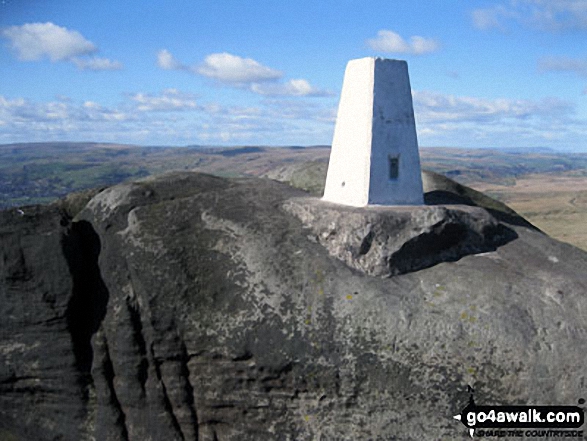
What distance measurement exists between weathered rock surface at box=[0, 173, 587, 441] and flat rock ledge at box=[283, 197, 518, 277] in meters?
0.06

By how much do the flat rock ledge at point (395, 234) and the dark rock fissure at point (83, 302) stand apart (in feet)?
22.8

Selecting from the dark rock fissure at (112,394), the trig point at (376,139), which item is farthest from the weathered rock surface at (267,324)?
the trig point at (376,139)

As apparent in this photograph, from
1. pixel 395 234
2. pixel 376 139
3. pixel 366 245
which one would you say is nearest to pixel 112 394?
pixel 366 245

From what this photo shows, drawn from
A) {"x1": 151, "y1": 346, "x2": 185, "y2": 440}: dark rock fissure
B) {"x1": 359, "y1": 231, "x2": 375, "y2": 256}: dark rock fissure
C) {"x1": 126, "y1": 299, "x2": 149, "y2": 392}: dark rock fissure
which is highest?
{"x1": 359, "y1": 231, "x2": 375, "y2": 256}: dark rock fissure

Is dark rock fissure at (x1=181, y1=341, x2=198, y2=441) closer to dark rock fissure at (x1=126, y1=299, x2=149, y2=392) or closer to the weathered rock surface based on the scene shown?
the weathered rock surface

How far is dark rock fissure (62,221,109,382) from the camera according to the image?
1600cm

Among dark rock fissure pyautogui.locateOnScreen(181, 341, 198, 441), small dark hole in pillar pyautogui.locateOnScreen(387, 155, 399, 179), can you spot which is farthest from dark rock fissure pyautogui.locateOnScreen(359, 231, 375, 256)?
dark rock fissure pyautogui.locateOnScreen(181, 341, 198, 441)

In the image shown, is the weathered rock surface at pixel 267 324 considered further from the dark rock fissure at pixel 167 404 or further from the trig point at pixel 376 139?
the trig point at pixel 376 139

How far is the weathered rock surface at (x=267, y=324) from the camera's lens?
47.2ft

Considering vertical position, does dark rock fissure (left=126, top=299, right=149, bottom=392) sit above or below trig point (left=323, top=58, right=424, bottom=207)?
below

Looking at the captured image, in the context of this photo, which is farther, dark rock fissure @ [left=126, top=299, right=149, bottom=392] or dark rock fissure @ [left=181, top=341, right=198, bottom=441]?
dark rock fissure @ [left=126, top=299, right=149, bottom=392]

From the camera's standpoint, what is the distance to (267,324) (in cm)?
1514

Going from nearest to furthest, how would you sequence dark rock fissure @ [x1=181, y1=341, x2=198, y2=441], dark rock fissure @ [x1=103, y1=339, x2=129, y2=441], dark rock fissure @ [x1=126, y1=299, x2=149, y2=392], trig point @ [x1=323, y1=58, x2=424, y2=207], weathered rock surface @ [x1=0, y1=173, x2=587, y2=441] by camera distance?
weathered rock surface @ [x1=0, y1=173, x2=587, y2=441], dark rock fissure @ [x1=181, y1=341, x2=198, y2=441], dark rock fissure @ [x1=126, y1=299, x2=149, y2=392], dark rock fissure @ [x1=103, y1=339, x2=129, y2=441], trig point @ [x1=323, y1=58, x2=424, y2=207]

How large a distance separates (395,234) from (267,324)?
5101 mm
